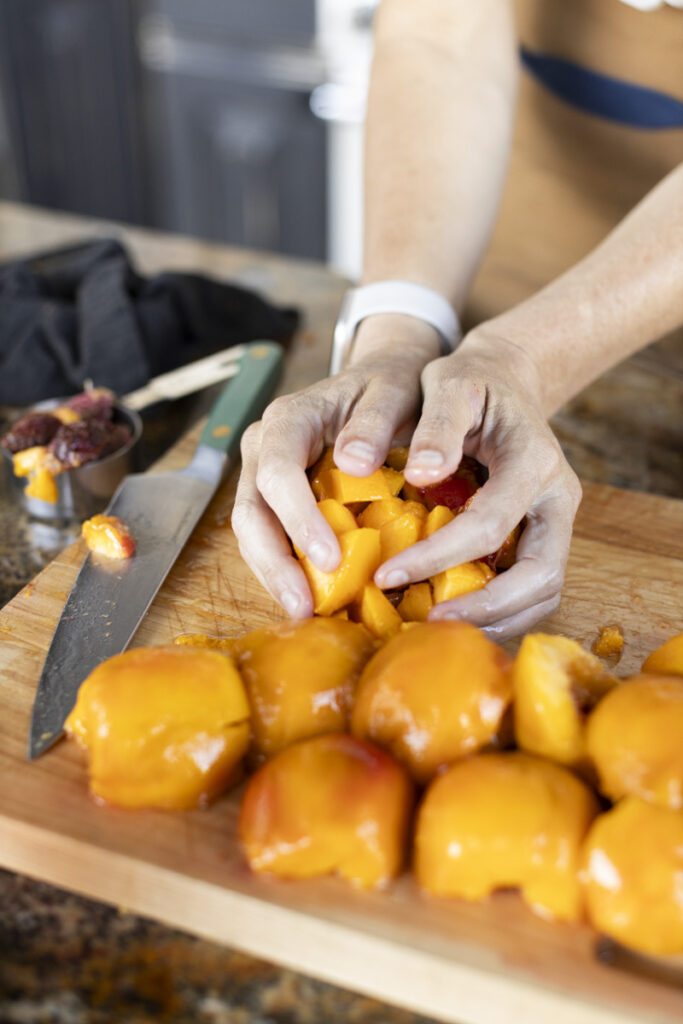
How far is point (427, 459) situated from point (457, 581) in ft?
0.56

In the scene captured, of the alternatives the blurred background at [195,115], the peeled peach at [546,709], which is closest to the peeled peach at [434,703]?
the peeled peach at [546,709]

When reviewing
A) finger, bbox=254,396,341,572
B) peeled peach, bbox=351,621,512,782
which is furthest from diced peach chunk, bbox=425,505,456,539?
peeled peach, bbox=351,621,512,782

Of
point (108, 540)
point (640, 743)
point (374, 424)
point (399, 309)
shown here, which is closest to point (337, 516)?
point (374, 424)

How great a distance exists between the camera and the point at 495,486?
1316mm

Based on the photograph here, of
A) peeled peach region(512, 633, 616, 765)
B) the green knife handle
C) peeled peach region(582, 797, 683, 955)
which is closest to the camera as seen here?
peeled peach region(582, 797, 683, 955)

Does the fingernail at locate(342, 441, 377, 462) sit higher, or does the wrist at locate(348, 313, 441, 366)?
the fingernail at locate(342, 441, 377, 462)

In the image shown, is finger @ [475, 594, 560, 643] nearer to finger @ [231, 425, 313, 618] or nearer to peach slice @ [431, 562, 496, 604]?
peach slice @ [431, 562, 496, 604]

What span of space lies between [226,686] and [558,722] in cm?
37

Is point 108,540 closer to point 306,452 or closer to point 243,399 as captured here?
point 306,452

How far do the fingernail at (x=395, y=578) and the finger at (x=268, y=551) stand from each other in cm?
11

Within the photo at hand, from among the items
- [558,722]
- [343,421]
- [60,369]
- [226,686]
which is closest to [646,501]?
[343,421]

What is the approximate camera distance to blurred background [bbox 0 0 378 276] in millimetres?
4453

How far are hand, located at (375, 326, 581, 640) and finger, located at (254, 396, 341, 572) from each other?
0.09 meters

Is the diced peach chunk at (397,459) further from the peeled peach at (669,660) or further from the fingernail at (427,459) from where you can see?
the peeled peach at (669,660)
